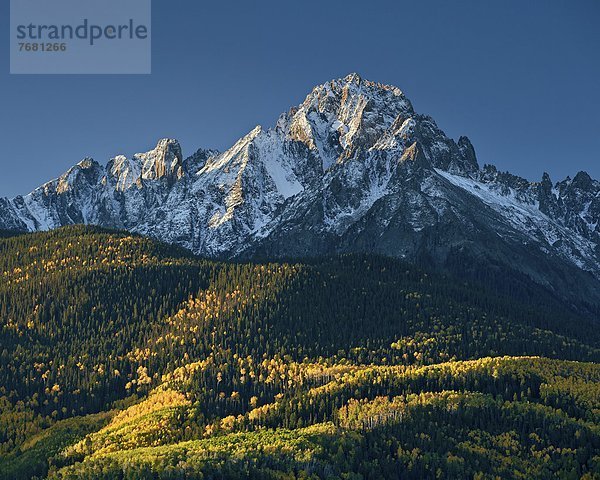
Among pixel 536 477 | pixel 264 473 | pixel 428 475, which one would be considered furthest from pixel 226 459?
pixel 536 477

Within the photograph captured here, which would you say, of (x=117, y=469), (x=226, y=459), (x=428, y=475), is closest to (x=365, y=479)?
(x=428, y=475)

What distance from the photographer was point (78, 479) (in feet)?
648

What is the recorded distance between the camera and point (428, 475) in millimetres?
198750

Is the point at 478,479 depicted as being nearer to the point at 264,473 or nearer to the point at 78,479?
the point at 264,473

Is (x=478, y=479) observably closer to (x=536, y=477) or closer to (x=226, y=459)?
(x=536, y=477)

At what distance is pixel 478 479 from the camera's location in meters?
194

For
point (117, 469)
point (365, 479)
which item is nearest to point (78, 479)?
point (117, 469)

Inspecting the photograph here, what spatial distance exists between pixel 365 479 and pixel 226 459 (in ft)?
109

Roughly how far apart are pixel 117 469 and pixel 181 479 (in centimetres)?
2056

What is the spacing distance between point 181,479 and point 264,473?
748 inches

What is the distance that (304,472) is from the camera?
635 feet

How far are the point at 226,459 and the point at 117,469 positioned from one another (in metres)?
26.4

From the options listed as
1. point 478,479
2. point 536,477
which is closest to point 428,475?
point 478,479

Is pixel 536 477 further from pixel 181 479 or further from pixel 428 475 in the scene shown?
pixel 181 479
